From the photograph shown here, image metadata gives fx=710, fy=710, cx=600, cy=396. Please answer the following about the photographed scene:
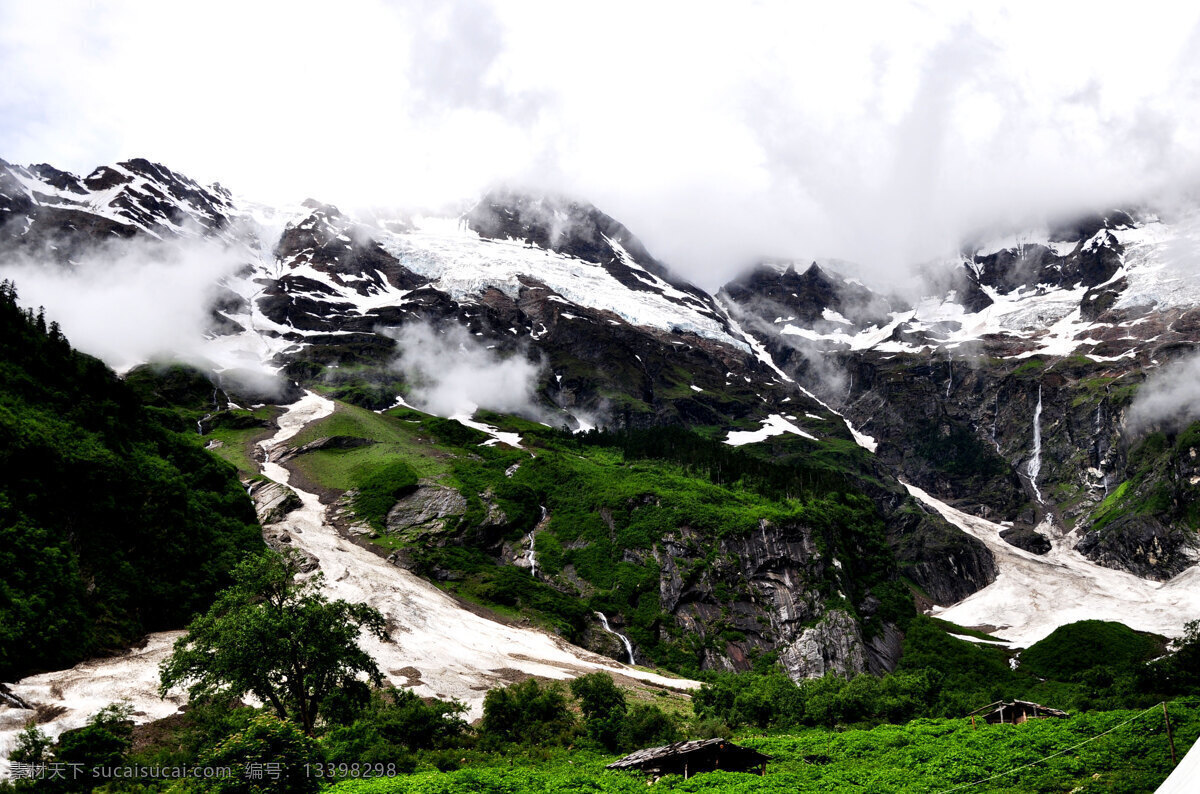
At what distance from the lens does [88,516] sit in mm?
60438

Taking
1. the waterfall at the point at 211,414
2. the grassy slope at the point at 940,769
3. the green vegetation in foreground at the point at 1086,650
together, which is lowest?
the green vegetation in foreground at the point at 1086,650

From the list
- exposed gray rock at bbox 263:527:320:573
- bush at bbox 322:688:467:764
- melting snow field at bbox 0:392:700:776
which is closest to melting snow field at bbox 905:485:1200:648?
melting snow field at bbox 0:392:700:776

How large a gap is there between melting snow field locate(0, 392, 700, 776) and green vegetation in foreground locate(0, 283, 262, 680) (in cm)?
319

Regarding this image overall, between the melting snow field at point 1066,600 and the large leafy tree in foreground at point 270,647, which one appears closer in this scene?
the large leafy tree in foreground at point 270,647

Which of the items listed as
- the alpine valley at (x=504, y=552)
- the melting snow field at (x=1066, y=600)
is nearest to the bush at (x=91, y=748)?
the alpine valley at (x=504, y=552)

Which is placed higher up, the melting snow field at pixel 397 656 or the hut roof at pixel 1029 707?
the melting snow field at pixel 397 656

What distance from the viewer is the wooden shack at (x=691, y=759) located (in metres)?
29.8

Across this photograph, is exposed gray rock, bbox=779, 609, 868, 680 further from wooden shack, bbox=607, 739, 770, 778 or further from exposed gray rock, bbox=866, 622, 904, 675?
wooden shack, bbox=607, 739, 770, 778

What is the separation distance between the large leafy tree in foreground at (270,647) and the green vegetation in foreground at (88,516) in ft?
55.0

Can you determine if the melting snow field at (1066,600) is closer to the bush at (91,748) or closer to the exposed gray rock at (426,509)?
the exposed gray rock at (426,509)

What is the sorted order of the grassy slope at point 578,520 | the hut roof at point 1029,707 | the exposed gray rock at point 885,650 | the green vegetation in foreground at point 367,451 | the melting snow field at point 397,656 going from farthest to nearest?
the green vegetation in foreground at point 367,451
the exposed gray rock at point 885,650
the grassy slope at point 578,520
the melting snow field at point 397,656
the hut roof at point 1029,707

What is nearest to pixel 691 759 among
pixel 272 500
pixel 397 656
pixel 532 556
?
pixel 397 656

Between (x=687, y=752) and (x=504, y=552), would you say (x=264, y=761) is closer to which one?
(x=687, y=752)

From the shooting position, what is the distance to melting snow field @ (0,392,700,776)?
1741 inches
